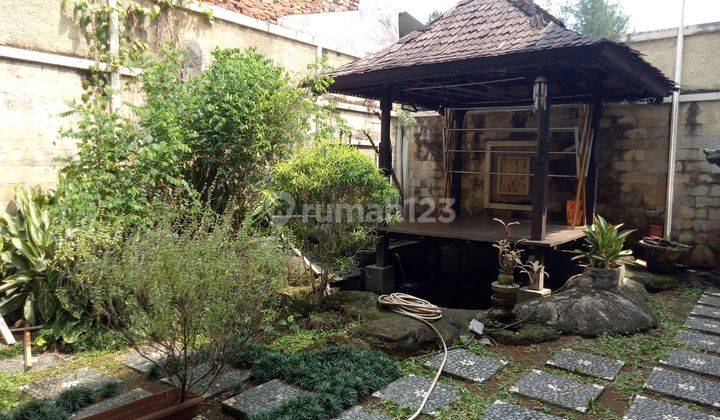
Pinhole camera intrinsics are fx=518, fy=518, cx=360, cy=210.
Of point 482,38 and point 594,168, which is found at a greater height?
point 482,38

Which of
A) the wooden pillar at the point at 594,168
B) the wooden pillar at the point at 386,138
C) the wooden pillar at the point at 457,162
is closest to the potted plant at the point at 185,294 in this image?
the wooden pillar at the point at 386,138

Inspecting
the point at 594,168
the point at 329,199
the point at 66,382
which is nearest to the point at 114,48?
the point at 329,199

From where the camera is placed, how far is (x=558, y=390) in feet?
13.2

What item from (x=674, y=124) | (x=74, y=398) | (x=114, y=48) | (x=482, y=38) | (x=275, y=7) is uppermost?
(x=275, y=7)

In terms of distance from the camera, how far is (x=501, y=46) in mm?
6539

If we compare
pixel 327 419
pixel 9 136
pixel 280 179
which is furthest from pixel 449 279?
pixel 9 136

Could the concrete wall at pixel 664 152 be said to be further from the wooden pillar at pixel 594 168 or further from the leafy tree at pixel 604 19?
the leafy tree at pixel 604 19

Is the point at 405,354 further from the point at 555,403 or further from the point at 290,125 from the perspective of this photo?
the point at 290,125

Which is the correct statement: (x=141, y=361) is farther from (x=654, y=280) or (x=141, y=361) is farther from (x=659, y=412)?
(x=654, y=280)

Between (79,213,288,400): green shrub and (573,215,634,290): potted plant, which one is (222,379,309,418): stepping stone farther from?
(573,215,634,290): potted plant

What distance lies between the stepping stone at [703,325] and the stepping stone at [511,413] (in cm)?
315

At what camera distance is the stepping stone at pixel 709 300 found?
668 centimetres

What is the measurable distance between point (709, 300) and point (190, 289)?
6.83 meters

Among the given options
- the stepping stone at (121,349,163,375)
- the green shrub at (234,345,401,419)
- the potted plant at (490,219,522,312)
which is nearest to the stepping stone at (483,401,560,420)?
the green shrub at (234,345,401,419)
